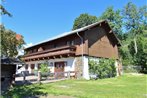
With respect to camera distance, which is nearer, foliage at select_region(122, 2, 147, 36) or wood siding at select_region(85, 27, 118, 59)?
wood siding at select_region(85, 27, 118, 59)

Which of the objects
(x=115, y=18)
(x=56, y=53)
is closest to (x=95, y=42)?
(x=56, y=53)

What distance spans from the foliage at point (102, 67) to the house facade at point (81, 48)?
778 mm

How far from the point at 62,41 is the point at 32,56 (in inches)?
361

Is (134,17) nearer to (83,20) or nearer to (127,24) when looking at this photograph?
(127,24)

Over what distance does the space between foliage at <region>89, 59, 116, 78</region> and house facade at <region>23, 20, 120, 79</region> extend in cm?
78

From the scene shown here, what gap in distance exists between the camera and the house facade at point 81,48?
101 ft

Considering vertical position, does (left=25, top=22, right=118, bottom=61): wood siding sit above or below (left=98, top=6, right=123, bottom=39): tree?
below

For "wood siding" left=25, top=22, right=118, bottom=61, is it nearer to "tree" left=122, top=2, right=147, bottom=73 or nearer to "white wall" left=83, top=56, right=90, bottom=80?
"white wall" left=83, top=56, right=90, bottom=80

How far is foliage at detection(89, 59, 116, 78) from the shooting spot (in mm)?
30688

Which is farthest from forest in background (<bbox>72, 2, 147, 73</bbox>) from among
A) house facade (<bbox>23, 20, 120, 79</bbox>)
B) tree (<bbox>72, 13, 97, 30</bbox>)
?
house facade (<bbox>23, 20, 120, 79</bbox>)

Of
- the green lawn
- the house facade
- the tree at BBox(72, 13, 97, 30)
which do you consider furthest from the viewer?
the tree at BBox(72, 13, 97, 30)

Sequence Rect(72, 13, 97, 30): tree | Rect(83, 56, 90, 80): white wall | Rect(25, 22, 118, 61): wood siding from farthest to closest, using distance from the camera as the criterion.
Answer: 1. Rect(72, 13, 97, 30): tree
2. Rect(25, 22, 118, 61): wood siding
3. Rect(83, 56, 90, 80): white wall

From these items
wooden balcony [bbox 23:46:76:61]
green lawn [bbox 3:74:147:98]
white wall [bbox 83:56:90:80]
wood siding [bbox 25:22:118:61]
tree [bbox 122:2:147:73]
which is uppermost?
tree [bbox 122:2:147:73]

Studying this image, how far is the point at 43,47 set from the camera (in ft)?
132
